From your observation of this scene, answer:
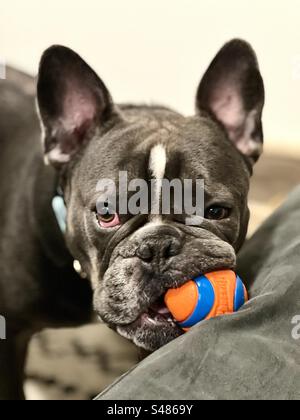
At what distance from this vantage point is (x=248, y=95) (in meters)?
1.88

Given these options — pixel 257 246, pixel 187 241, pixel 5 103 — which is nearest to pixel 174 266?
pixel 187 241

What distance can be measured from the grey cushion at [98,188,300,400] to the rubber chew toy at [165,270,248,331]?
6 centimetres

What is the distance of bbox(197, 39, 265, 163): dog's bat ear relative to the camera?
1817 millimetres

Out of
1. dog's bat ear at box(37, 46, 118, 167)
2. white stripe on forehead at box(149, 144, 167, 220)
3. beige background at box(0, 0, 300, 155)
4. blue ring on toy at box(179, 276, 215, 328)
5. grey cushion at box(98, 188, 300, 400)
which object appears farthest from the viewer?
beige background at box(0, 0, 300, 155)

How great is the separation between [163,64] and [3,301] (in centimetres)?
181

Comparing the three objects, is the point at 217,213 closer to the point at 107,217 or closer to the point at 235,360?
the point at 107,217

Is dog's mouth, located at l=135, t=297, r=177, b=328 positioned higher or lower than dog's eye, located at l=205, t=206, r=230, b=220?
lower

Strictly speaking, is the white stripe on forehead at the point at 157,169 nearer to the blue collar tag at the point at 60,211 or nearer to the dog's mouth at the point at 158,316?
the dog's mouth at the point at 158,316

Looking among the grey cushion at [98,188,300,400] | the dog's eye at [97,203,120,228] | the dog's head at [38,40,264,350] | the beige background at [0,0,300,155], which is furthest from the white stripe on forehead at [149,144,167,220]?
the beige background at [0,0,300,155]

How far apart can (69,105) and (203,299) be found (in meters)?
0.75

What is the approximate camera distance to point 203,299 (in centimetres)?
143

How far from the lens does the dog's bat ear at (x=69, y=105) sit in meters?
1.79

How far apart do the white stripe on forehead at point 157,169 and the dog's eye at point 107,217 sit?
0.11 meters

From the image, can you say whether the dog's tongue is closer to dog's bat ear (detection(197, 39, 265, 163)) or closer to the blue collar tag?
the blue collar tag
